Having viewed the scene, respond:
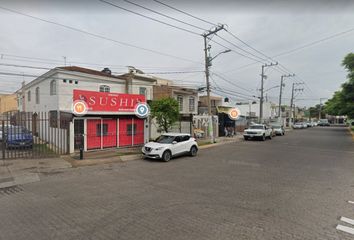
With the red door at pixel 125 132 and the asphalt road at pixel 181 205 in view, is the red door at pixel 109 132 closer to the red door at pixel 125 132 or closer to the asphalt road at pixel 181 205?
the red door at pixel 125 132

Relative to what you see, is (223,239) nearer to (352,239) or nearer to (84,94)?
(352,239)

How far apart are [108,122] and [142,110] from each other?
2.81 m

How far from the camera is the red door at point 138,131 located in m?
16.9

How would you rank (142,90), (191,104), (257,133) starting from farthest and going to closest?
1. (191,104)
2. (142,90)
3. (257,133)

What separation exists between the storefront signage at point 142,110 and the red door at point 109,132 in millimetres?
1837

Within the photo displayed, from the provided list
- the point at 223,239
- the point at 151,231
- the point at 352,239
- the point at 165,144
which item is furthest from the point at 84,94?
the point at 352,239

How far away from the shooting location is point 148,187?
708cm

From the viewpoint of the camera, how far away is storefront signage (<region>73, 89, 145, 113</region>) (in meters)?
13.8

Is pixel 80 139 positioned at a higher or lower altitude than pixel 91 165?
higher

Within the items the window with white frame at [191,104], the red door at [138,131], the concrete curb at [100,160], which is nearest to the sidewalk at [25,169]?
the concrete curb at [100,160]

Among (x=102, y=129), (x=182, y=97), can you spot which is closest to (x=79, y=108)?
(x=102, y=129)

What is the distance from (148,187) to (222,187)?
241 cm

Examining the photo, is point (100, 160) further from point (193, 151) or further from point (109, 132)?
point (193, 151)

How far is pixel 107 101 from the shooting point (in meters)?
15.0
